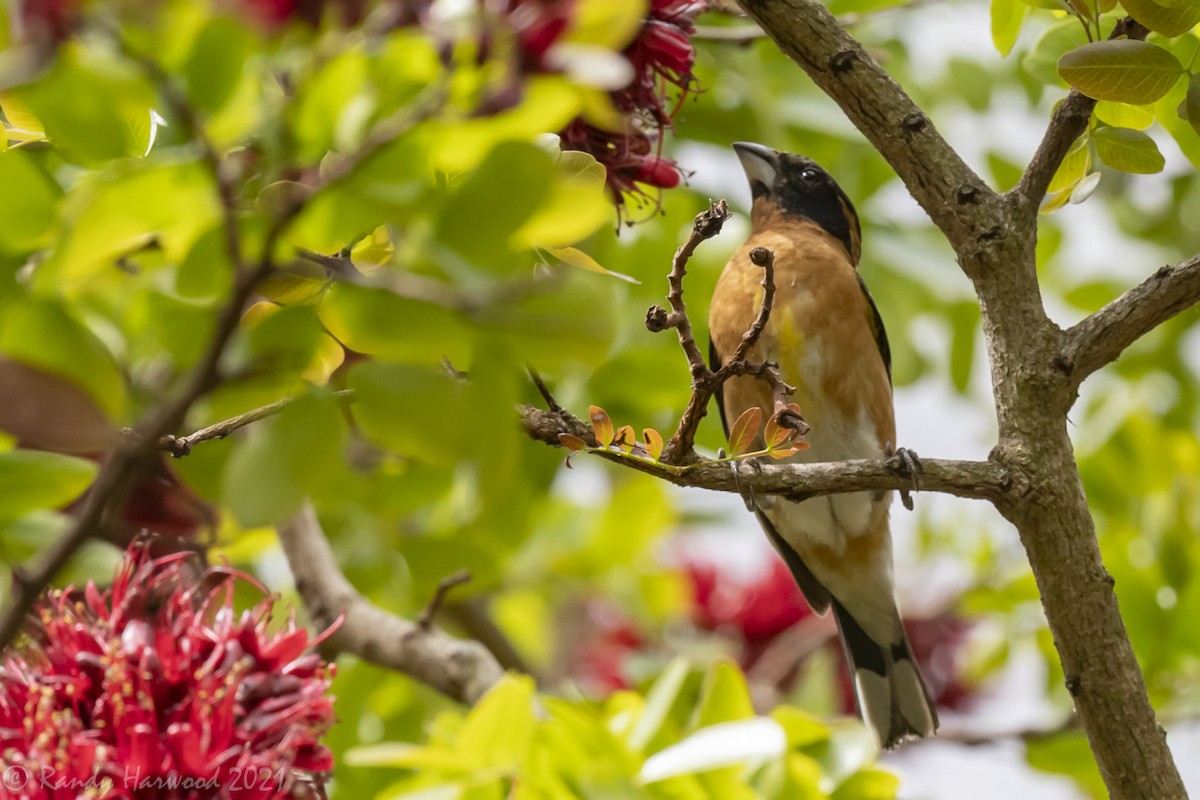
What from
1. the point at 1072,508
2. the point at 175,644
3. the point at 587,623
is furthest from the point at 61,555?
the point at 587,623

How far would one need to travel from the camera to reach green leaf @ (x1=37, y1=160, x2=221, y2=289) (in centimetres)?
115

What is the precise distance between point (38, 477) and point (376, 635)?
1496 mm

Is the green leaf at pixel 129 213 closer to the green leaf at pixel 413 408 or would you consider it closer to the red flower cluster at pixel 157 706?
the green leaf at pixel 413 408

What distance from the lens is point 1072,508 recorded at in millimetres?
2275

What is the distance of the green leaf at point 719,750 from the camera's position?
2.35 m

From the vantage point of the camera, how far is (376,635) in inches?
134

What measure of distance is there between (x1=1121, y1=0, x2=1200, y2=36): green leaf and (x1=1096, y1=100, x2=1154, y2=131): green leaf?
32cm

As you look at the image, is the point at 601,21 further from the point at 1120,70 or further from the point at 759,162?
the point at 759,162

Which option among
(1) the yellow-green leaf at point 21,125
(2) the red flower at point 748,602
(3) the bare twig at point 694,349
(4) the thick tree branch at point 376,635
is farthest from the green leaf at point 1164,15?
(2) the red flower at point 748,602

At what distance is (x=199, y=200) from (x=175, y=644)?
1.51 m

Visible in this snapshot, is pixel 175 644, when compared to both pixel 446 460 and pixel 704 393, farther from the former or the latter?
pixel 446 460

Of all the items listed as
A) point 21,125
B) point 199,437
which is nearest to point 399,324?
point 199,437

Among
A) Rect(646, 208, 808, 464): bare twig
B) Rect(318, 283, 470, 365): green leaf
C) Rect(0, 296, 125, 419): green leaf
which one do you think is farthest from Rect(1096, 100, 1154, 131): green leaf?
Rect(0, 296, 125, 419): green leaf

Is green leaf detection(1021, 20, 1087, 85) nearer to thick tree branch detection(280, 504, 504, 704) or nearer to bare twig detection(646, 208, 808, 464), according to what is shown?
bare twig detection(646, 208, 808, 464)
